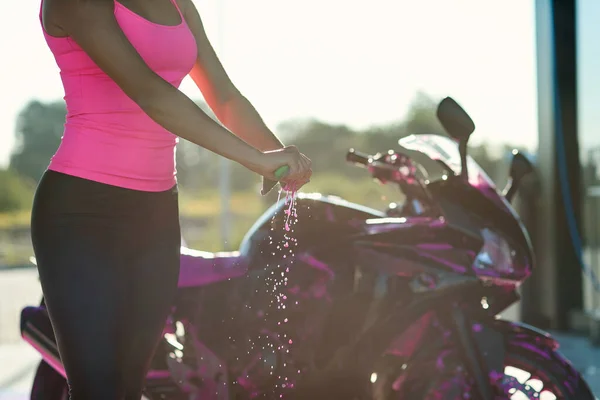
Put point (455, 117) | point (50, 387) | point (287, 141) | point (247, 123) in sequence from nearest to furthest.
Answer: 1. point (247, 123)
2. point (455, 117)
3. point (50, 387)
4. point (287, 141)

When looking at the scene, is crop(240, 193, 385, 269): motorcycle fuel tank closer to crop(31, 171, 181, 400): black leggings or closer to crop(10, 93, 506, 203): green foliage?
crop(31, 171, 181, 400): black leggings

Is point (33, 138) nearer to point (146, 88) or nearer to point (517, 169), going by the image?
point (517, 169)

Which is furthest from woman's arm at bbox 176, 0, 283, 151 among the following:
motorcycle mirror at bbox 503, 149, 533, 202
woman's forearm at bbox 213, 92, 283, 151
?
motorcycle mirror at bbox 503, 149, 533, 202

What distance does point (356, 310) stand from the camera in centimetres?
248

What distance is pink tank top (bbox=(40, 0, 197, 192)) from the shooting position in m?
1.71

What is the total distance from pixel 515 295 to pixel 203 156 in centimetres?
1358

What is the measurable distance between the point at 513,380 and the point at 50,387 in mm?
1424

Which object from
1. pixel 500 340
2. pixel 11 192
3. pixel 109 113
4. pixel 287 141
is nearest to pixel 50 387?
pixel 109 113

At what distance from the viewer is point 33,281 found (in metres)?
13.4

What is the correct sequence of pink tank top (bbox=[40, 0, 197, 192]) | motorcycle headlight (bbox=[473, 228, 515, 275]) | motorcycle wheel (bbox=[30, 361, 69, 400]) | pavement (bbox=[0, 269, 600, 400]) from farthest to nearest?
pavement (bbox=[0, 269, 600, 400]) < motorcycle wheel (bbox=[30, 361, 69, 400]) < motorcycle headlight (bbox=[473, 228, 515, 275]) < pink tank top (bbox=[40, 0, 197, 192])

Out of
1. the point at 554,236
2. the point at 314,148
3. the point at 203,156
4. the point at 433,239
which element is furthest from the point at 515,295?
the point at 203,156

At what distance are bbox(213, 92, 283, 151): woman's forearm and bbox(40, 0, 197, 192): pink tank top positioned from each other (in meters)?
0.32

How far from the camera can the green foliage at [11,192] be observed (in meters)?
18.0

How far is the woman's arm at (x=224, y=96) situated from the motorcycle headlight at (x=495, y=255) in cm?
76
